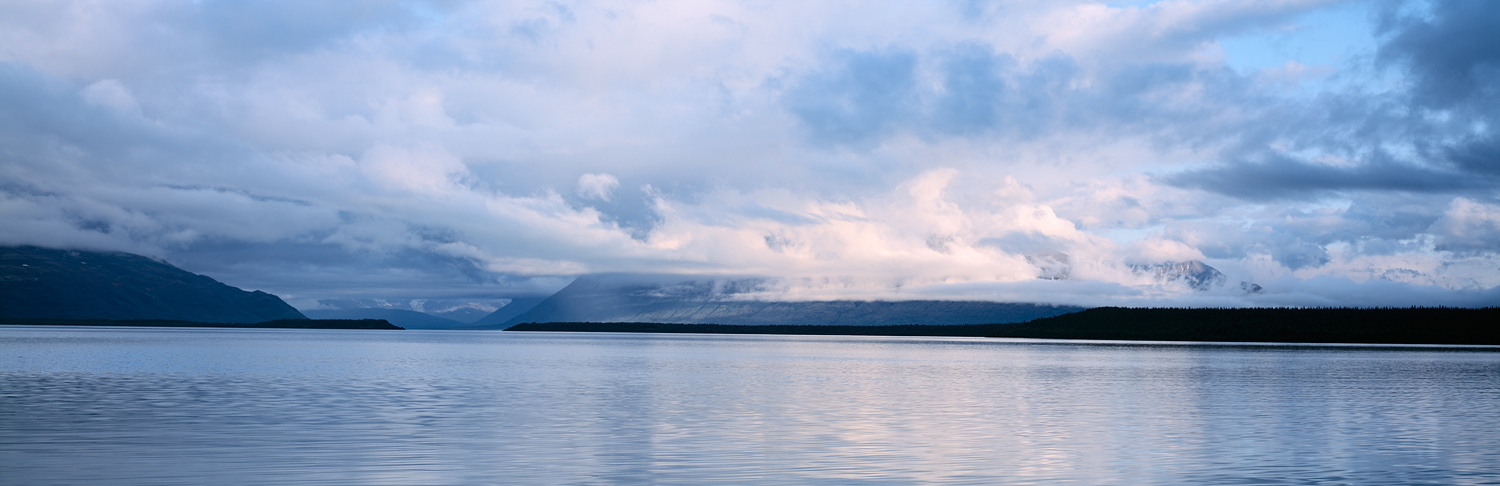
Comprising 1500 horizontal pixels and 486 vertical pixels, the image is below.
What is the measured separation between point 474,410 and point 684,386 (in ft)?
67.7

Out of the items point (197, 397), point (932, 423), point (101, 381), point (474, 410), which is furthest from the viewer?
point (101, 381)

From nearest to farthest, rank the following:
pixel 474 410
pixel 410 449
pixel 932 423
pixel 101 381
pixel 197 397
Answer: pixel 410 449, pixel 932 423, pixel 474 410, pixel 197 397, pixel 101 381

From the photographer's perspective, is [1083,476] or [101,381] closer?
[1083,476]

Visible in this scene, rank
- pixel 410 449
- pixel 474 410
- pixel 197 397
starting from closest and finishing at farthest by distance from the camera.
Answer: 1. pixel 410 449
2. pixel 474 410
3. pixel 197 397

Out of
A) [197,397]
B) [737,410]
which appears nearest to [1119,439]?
[737,410]

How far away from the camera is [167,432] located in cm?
3438

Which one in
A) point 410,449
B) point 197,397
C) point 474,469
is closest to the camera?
point 474,469

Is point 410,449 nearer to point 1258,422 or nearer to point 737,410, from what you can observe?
point 737,410

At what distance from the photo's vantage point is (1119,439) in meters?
36.2

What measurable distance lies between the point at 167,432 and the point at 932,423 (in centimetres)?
2742

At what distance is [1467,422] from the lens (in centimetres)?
4319

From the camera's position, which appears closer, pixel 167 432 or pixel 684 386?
pixel 167 432

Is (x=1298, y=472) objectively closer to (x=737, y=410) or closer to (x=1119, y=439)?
(x=1119, y=439)

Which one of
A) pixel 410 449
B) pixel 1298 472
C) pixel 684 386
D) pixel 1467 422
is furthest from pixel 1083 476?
pixel 684 386
